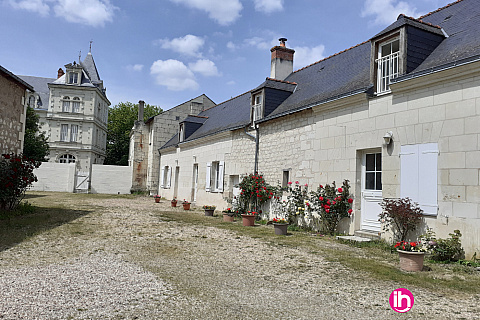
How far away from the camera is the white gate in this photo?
72.7 ft

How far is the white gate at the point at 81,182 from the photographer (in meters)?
22.2

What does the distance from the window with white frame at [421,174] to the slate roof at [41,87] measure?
33.3 m

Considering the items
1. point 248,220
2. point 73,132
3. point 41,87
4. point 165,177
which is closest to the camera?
point 248,220

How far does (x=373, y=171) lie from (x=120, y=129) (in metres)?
37.4

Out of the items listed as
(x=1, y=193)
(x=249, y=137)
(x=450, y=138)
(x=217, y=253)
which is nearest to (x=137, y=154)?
(x=249, y=137)

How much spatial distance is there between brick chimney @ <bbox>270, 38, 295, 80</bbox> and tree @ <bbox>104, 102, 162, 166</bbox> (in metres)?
28.7

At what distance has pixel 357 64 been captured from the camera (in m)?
9.07

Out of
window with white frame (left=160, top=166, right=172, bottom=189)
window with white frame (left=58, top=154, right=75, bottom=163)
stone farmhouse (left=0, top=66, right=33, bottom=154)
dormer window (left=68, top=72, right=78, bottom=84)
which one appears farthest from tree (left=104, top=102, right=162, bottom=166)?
stone farmhouse (left=0, top=66, right=33, bottom=154)

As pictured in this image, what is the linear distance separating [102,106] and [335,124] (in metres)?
29.9

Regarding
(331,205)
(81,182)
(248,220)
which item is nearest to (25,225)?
(248,220)

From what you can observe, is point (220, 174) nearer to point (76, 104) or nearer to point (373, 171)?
point (373, 171)

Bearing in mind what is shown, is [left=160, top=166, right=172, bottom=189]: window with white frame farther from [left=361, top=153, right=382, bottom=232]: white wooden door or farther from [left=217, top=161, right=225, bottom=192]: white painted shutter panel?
[left=361, top=153, right=382, bottom=232]: white wooden door

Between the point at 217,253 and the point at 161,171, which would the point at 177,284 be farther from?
the point at 161,171

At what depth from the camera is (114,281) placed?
150 inches
